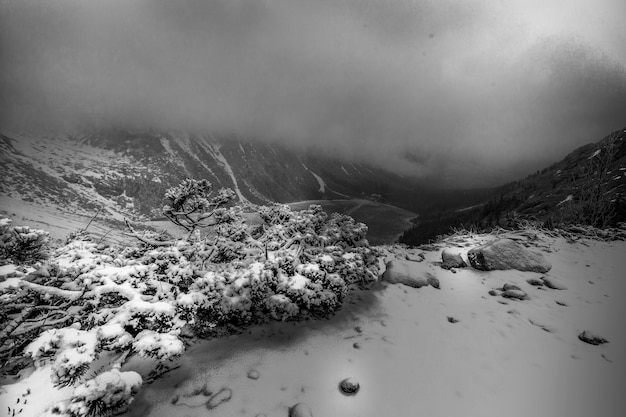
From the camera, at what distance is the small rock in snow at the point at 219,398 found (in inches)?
209

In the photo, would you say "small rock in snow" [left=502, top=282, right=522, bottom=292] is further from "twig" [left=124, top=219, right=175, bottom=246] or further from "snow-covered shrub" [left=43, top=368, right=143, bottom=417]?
"twig" [left=124, top=219, right=175, bottom=246]

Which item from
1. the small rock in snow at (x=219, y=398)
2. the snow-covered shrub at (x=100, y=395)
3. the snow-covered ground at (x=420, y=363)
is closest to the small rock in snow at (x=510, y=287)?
the snow-covered ground at (x=420, y=363)

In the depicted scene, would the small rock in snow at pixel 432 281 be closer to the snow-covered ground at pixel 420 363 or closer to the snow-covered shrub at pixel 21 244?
the snow-covered ground at pixel 420 363

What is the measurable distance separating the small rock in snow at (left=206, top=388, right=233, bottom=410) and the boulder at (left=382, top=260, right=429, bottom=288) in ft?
26.3

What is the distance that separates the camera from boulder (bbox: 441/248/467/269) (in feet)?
41.6

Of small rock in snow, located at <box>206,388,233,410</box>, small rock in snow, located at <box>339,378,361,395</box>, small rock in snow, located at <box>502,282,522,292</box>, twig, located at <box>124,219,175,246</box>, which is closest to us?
small rock in snow, located at <box>206,388,233,410</box>

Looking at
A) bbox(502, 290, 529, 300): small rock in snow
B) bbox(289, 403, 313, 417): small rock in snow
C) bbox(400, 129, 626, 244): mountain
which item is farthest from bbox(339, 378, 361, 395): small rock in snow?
bbox(400, 129, 626, 244): mountain

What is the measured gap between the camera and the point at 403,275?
11531 millimetres

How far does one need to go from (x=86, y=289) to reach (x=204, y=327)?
9.26ft

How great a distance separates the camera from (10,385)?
4.41m

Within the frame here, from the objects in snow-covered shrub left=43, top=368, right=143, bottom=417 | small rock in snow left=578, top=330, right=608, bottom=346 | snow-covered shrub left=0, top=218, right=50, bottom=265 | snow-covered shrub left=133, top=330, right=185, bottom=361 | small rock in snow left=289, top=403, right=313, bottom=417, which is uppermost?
snow-covered shrub left=0, top=218, right=50, bottom=265

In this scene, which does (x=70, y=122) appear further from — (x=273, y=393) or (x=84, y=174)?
(x=273, y=393)

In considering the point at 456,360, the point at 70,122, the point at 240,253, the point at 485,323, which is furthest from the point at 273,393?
the point at 70,122

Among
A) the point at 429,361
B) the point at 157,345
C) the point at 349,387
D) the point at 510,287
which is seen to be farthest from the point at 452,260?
the point at 157,345
